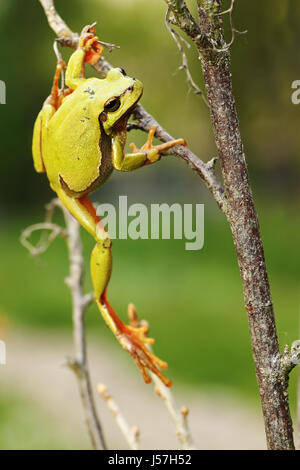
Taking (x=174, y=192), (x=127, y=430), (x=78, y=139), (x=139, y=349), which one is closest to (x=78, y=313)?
(x=127, y=430)

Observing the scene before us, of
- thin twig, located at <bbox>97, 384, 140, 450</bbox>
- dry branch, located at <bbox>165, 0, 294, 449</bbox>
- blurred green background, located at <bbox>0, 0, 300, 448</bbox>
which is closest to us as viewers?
dry branch, located at <bbox>165, 0, 294, 449</bbox>

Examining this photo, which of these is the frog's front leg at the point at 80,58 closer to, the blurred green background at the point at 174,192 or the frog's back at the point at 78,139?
the frog's back at the point at 78,139

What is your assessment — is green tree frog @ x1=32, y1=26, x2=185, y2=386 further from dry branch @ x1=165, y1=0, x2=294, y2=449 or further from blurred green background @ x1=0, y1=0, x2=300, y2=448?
blurred green background @ x1=0, y1=0, x2=300, y2=448

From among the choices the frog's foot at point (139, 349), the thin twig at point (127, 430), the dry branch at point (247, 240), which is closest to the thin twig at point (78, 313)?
the thin twig at point (127, 430)

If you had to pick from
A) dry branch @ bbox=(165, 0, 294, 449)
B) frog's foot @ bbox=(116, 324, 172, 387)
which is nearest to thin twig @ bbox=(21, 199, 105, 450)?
frog's foot @ bbox=(116, 324, 172, 387)

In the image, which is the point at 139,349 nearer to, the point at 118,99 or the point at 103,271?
the point at 103,271
